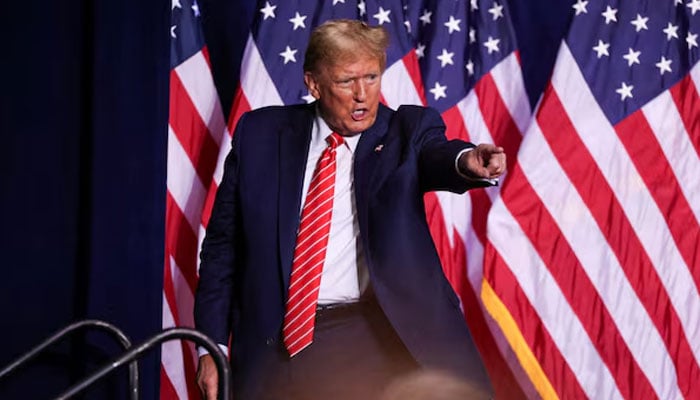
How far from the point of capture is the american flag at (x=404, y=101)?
3188mm

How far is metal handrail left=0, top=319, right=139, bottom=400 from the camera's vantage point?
208 centimetres

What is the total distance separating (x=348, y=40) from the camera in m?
2.00

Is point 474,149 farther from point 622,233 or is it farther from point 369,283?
point 622,233

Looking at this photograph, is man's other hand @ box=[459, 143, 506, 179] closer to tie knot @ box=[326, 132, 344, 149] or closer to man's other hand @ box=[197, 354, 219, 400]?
tie knot @ box=[326, 132, 344, 149]

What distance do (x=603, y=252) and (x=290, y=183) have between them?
1.48 meters

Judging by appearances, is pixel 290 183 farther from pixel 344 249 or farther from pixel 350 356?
pixel 350 356

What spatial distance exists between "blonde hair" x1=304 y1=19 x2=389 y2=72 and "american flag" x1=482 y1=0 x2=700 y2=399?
48.6 inches

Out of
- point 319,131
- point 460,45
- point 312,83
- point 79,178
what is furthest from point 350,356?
point 460,45

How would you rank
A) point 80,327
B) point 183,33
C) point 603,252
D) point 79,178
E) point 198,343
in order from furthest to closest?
1. point 183,33
2. point 603,252
3. point 79,178
4. point 80,327
5. point 198,343

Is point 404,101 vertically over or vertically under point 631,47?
under

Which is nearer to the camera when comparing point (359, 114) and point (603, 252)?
point (359, 114)

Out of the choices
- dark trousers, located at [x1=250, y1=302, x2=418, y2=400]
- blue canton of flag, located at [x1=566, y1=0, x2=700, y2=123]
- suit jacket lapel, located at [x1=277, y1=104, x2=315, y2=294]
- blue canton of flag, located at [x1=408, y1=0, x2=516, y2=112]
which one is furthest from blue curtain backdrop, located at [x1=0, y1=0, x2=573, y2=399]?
blue canton of flag, located at [x1=566, y1=0, x2=700, y2=123]

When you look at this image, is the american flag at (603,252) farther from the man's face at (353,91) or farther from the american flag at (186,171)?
the man's face at (353,91)

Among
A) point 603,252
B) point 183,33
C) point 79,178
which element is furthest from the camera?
point 183,33
